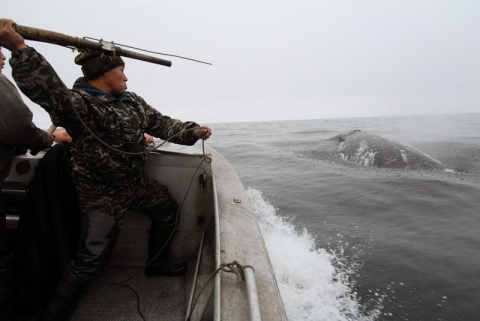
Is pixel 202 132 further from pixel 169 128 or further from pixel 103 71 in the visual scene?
pixel 103 71

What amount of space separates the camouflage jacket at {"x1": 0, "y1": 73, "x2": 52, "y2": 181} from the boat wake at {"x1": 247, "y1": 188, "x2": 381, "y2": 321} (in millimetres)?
3120

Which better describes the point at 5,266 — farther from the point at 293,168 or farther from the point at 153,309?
the point at 293,168

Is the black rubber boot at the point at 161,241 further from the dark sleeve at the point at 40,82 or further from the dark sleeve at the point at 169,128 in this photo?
the dark sleeve at the point at 40,82

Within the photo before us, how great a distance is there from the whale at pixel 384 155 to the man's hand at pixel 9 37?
10.9 metres

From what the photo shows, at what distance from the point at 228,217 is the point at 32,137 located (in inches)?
65.5

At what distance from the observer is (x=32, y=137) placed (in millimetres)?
2094

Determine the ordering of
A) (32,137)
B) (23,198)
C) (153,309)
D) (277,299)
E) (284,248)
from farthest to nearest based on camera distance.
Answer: (284,248)
(23,198)
(153,309)
(32,137)
(277,299)

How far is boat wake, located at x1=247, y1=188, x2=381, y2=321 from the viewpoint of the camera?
3502mm

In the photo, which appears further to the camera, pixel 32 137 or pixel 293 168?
pixel 293 168

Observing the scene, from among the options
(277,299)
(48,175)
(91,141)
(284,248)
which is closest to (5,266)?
(48,175)

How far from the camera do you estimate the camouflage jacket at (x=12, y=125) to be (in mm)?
1896

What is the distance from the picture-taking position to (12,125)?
1948mm

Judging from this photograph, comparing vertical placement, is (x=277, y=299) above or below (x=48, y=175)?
below

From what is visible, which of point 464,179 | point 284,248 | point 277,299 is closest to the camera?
point 277,299
